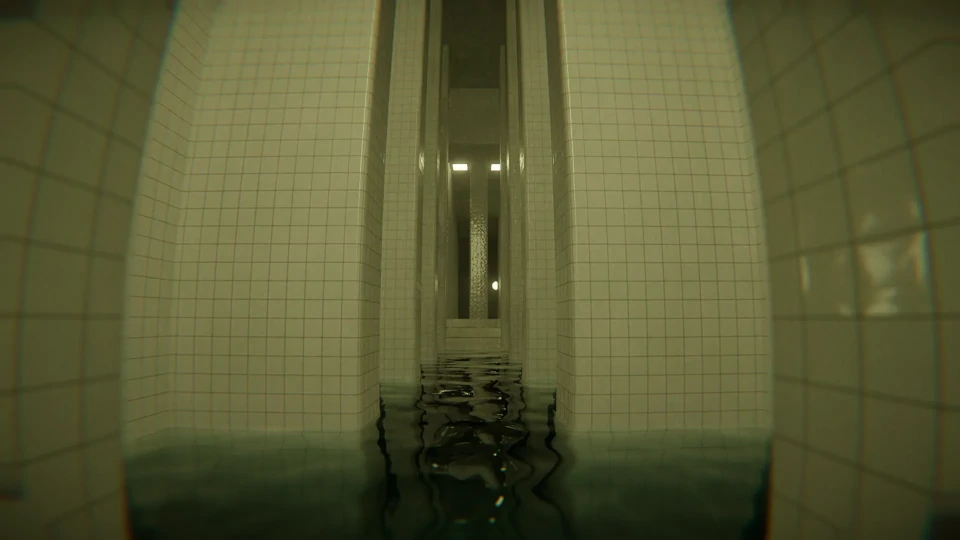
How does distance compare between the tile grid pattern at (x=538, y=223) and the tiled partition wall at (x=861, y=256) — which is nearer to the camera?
the tiled partition wall at (x=861, y=256)

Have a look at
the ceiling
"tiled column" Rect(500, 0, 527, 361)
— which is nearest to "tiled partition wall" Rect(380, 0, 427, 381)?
"tiled column" Rect(500, 0, 527, 361)

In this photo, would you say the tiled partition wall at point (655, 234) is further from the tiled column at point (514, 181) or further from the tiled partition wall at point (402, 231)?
the tiled column at point (514, 181)

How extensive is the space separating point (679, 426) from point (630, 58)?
234cm

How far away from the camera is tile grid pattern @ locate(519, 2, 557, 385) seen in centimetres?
484

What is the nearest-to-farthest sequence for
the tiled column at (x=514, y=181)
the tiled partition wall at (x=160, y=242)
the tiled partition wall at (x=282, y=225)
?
the tiled partition wall at (x=160, y=242), the tiled partition wall at (x=282, y=225), the tiled column at (x=514, y=181)

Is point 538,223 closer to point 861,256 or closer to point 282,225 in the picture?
point 282,225

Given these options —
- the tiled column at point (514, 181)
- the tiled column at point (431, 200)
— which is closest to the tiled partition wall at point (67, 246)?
the tiled column at point (514, 181)

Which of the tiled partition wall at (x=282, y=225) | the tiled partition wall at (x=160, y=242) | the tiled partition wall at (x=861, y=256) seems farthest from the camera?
the tiled partition wall at (x=282, y=225)

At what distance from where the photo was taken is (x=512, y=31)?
6422 mm

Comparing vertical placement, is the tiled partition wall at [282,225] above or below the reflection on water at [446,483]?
above

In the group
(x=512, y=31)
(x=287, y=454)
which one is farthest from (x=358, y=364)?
(x=512, y=31)

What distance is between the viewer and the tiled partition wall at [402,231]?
15.7 feet

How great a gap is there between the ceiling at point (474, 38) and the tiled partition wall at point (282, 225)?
592cm

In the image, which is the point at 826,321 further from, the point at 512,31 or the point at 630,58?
the point at 512,31
